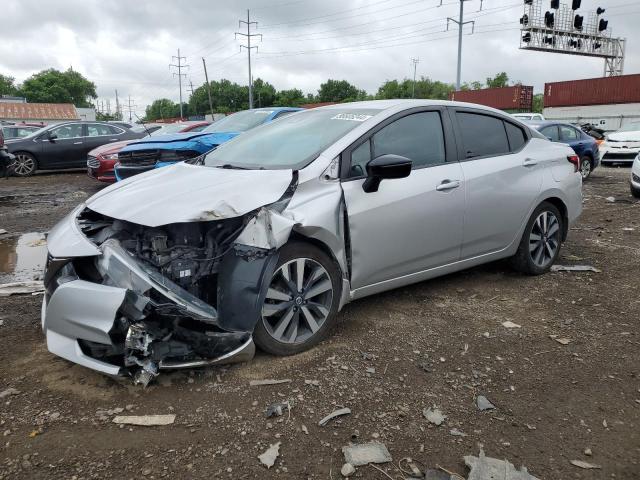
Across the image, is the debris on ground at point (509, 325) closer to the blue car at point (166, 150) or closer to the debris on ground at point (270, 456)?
the debris on ground at point (270, 456)

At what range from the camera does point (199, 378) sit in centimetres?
296

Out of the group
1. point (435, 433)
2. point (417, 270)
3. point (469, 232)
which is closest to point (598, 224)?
point (469, 232)

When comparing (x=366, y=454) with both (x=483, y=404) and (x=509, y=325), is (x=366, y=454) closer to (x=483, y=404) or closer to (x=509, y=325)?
(x=483, y=404)

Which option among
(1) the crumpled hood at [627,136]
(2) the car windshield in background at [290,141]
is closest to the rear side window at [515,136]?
(2) the car windshield in background at [290,141]

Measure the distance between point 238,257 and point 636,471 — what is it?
2.20 metres

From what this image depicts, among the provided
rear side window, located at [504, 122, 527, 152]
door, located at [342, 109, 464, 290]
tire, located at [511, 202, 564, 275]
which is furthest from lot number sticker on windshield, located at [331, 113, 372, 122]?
tire, located at [511, 202, 564, 275]

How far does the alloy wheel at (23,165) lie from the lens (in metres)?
13.1

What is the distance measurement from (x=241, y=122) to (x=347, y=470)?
670 cm

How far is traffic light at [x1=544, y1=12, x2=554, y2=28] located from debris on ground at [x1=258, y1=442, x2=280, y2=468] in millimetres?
40400

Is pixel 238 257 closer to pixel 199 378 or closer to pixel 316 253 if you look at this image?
pixel 316 253

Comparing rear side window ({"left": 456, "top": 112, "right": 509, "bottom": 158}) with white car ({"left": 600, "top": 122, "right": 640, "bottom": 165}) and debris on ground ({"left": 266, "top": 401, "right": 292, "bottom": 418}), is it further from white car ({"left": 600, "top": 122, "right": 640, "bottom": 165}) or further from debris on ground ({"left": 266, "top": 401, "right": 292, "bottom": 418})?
white car ({"left": 600, "top": 122, "right": 640, "bottom": 165})

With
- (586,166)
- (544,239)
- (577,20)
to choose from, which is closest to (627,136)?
(586,166)

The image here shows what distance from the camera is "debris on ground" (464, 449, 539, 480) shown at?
2193 mm

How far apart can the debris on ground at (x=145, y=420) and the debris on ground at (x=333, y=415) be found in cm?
76
